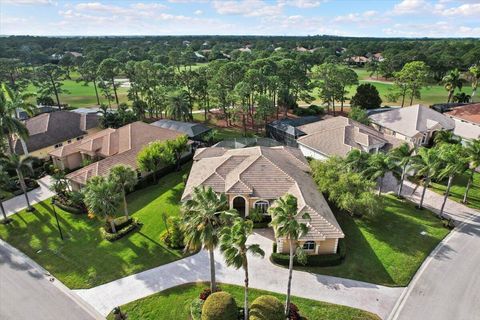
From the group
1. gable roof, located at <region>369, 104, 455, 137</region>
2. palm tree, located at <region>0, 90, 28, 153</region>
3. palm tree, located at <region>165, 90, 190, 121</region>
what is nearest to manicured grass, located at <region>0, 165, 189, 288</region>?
palm tree, located at <region>0, 90, 28, 153</region>

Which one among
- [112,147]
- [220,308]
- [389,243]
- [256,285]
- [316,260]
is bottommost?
[256,285]

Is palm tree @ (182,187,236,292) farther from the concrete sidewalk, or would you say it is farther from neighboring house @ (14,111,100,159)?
neighboring house @ (14,111,100,159)

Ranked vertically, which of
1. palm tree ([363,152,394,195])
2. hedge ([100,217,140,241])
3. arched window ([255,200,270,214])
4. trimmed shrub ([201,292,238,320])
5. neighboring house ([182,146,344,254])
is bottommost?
hedge ([100,217,140,241])

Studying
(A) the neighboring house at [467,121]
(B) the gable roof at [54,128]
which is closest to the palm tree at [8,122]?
(B) the gable roof at [54,128]

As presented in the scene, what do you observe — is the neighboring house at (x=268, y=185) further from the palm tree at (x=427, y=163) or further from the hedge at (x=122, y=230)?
the palm tree at (x=427, y=163)

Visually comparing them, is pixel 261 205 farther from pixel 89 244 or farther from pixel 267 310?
pixel 89 244

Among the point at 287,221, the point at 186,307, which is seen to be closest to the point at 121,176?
the point at 186,307
